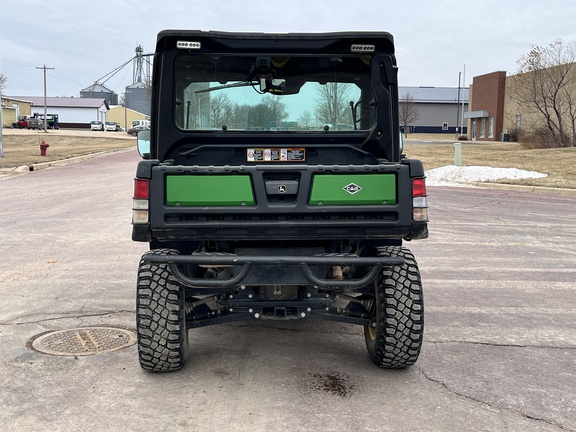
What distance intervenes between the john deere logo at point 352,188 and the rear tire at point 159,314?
129 cm

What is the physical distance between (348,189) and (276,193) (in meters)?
0.47

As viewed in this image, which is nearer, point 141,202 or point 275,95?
point 141,202

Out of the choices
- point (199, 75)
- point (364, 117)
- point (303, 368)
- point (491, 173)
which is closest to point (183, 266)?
point (303, 368)

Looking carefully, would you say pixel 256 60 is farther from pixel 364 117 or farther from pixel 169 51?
pixel 364 117

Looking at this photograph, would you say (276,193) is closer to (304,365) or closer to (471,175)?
(304,365)

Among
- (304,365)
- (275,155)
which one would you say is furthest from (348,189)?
(304,365)

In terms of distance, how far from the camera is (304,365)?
467 centimetres

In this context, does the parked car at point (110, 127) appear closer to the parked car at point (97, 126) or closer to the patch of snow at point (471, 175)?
the parked car at point (97, 126)

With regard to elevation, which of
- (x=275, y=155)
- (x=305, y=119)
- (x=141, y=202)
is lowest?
(x=141, y=202)

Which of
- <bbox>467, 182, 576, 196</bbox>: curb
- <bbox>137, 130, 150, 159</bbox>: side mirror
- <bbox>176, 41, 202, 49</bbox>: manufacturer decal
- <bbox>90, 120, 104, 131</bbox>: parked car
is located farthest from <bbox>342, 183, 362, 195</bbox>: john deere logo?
<bbox>90, 120, 104, 131</bbox>: parked car

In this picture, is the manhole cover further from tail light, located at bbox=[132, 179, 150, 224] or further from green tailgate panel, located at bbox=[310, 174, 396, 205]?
green tailgate panel, located at bbox=[310, 174, 396, 205]

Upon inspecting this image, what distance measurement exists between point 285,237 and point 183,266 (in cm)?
76

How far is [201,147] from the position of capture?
5.08m

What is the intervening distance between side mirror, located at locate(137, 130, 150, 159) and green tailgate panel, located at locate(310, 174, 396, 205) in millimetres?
1931
